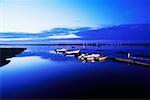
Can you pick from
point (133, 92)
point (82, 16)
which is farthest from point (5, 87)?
point (133, 92)

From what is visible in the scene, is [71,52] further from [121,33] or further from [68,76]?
[121,33]

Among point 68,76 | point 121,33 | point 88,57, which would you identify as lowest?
point 68,76

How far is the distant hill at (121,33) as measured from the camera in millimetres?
2746

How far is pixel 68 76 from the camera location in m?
2.79

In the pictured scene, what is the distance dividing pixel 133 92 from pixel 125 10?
84cm

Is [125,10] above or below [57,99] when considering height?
above

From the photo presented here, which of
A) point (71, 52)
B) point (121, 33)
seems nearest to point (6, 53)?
point (71, 52)

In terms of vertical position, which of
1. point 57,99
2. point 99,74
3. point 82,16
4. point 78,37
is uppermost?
point 82,16

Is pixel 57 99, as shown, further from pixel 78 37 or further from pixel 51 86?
pixel 78 37

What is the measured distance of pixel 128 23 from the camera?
110 inches

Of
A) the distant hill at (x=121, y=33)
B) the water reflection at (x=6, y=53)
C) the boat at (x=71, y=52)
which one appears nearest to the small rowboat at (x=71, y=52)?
the boat at (x=71, y=52)

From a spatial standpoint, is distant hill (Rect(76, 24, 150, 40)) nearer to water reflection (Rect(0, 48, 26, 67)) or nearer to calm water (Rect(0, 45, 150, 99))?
calm water (Rect(0, 45, 150, 99))

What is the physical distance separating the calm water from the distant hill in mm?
114

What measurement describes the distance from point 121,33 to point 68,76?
703mm
